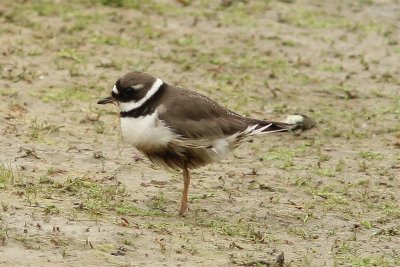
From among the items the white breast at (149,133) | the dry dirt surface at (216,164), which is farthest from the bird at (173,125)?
the dry dirt surface at (216,164)

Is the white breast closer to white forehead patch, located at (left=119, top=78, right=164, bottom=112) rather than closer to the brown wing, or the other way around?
the brown wing

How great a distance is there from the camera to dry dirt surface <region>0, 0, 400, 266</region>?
6.97 m

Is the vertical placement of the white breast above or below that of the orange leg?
above

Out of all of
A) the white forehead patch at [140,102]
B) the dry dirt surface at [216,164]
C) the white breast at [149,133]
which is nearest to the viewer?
the dry dirt surface at [216,164]

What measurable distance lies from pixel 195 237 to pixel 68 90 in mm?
3671

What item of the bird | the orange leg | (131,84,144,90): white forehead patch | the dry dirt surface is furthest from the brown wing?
the dry dirt surface

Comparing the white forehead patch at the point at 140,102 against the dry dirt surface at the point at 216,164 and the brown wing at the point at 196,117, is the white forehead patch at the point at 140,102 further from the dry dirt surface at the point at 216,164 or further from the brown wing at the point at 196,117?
the dry dirt surface at the point at 216,164

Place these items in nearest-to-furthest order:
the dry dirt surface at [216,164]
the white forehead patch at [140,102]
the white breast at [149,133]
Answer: the dry dirt surface at [216,164], the white breast at [149,133], the white forehead patch at [140,102]

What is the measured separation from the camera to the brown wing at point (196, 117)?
7570mm

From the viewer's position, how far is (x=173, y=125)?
752cm

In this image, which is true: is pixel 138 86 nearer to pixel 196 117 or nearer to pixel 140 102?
pixel 140 102

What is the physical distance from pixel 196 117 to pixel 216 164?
140 centimetres

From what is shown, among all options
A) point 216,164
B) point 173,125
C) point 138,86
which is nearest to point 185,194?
point 173,125

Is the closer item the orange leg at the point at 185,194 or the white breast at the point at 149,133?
the white breast at the point at 149,133
